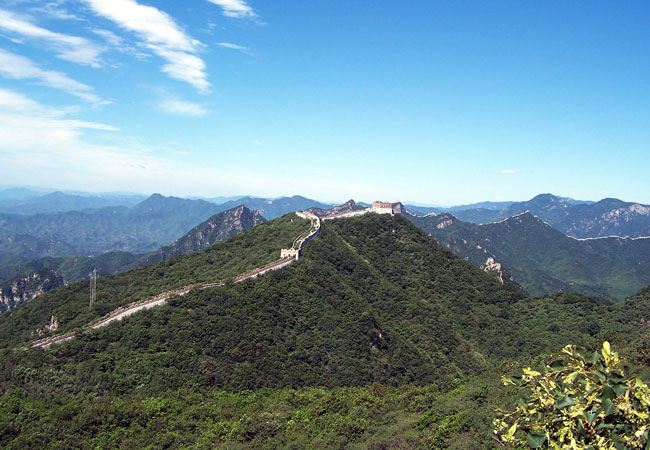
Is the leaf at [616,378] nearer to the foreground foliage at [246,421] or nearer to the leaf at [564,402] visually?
the leaf at [564,402]

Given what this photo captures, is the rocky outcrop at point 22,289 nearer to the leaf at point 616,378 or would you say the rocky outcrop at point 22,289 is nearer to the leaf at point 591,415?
the leaf at point 591,415

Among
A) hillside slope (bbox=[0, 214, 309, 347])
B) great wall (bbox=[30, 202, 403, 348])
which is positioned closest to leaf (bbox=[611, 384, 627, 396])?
great wall (bbox=[30, 202, 403, 348])

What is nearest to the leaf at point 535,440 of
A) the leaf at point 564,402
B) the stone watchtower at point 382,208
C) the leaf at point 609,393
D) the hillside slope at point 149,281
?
the leaf at point 564,402

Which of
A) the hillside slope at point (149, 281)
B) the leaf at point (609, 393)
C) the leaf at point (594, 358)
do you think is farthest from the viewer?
the hillside slope at point (149, 281)

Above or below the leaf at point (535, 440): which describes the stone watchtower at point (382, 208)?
above

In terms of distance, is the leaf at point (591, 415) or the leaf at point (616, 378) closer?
the leaf at point (591, 415)

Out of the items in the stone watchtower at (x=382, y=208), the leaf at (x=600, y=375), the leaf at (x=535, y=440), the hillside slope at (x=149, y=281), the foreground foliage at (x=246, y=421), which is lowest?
the foreground foliage at (x=246, y=421)

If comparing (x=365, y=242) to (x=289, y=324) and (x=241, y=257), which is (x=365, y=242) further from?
(x=289, y=324)

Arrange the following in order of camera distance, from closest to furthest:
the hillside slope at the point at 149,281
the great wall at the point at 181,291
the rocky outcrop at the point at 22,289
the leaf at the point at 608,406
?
the leaf at the point at 608,406
the great wall at the point at 181,291
the hillside slope at the point at 149,281
the rocky outcrop at the point at 22,289
